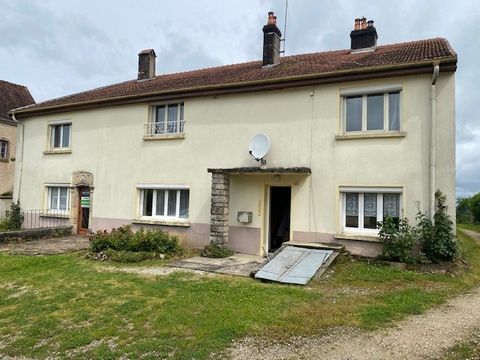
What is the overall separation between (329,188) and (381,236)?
79.5 inches

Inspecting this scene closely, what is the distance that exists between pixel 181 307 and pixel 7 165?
23.0 metres

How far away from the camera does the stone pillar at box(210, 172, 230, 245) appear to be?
38.5ft

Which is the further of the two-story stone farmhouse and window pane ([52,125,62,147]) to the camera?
window pane ([52,125,62,147])

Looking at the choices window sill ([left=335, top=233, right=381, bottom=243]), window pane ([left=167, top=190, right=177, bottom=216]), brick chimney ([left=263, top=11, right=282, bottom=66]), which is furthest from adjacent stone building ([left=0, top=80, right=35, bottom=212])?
window sill ([left=335, top=233, right=381, bottom=243])

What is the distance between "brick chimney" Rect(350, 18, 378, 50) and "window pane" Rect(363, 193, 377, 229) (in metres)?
6.69

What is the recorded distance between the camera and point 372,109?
10.9 m

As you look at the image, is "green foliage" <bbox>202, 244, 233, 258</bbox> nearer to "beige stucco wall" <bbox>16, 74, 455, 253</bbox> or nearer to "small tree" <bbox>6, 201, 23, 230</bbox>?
"beige stucco wall" <bbox>16, 74, 455, 253</bbox>

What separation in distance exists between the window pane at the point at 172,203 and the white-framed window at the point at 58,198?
5402mm

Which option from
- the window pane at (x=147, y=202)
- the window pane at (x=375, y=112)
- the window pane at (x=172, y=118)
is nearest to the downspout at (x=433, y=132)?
the window pane at (x=375, y=112)

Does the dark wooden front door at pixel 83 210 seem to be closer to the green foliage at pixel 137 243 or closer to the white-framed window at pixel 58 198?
the white-framed window at pixel 58 198

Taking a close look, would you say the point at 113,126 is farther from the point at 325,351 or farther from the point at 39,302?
the point at 325,351

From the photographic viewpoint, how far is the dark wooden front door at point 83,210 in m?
15.9

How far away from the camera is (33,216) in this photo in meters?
17.0

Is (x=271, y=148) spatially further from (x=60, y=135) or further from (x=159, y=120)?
(x=60, y=135)
